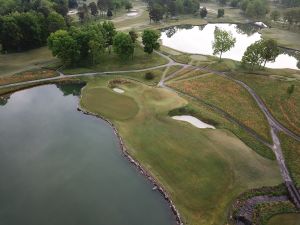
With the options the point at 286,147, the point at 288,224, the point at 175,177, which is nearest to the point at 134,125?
the point at 175,177

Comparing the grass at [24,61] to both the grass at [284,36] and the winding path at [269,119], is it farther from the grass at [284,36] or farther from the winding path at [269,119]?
the grass at [284,36]

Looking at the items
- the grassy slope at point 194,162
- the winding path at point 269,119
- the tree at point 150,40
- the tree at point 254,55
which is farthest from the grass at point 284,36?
the grassy slope at point 194,162

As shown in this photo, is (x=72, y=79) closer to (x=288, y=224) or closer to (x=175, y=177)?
(x=175, y=177)

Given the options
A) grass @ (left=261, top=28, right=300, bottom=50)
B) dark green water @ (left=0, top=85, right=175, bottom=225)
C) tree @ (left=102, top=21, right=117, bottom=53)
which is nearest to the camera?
dark green water @ (left=0, top=85, right=175, bottom=225)

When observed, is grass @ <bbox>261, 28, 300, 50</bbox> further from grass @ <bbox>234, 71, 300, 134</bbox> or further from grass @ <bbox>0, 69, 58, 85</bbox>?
grass @ <bbox>0, 69, 58, 85</bbox>

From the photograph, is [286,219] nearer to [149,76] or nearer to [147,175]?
[147,175]

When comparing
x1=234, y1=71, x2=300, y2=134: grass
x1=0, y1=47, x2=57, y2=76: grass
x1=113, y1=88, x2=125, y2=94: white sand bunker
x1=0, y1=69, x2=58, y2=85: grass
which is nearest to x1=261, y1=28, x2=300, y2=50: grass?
x1=234, y1=71, x2=300, y2=134: grass
